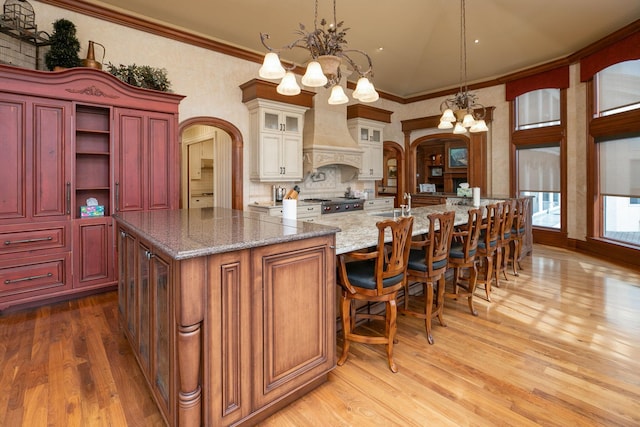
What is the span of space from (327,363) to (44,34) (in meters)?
4.52

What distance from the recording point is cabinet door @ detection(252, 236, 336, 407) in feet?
5.49

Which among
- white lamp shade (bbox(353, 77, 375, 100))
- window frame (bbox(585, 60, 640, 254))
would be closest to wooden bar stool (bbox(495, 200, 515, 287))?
white lamp shade (bbox(353, 77, 375, 100))

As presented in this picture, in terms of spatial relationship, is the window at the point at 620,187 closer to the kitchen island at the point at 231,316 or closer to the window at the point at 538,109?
the window at the point at 538,109

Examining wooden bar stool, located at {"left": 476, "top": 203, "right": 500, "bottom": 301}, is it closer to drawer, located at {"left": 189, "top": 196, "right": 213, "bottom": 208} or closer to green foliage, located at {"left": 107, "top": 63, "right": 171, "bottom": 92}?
green foliage, located at {"left": 107, "top": 63, "right": 171, "bottom": 92}

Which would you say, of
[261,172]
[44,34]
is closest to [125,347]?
[261,172]

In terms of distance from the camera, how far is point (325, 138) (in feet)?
19.6

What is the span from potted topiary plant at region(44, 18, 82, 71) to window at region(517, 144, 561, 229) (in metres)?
7.60

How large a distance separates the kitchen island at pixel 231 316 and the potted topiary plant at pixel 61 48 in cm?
249

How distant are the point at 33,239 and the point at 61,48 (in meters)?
1.96

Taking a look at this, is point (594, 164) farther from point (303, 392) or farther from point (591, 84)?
point (303, 392)

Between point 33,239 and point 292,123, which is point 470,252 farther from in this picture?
point 33,239

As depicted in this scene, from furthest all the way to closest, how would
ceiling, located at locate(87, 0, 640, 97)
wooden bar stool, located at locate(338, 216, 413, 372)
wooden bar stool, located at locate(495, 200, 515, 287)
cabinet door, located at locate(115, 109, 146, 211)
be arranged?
ceiling, located at locate(87, 0, 640, 97) → wooden bar stool, located at locate(495, 200, 515, 287) → cabinet door, located at locate(115, 109, 146, 211) → wooden bar stool, located at locate(338, 216, 413, 372)

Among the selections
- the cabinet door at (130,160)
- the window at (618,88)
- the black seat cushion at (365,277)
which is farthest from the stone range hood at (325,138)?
the window at (618,88)

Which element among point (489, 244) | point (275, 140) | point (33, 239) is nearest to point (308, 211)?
point (275, 140)
